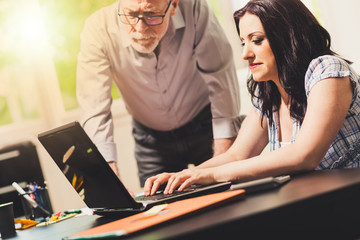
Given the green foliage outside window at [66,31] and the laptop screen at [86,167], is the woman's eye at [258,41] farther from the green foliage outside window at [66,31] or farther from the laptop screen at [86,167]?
the green foliage outside window at [66,31]

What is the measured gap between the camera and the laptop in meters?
1.05

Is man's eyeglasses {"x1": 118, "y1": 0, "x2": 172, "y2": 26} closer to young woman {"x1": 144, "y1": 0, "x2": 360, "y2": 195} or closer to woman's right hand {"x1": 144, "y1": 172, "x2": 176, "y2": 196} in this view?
young woman {"x1": 144, "y1": 0, "x2": 360, "y2": 195}

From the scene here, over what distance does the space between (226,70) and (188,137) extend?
42 cm

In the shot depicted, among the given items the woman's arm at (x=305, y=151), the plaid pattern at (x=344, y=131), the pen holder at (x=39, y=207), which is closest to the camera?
the woman's arm at (x=305, y=151)

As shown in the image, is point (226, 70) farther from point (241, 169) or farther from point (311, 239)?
point (311, 239)

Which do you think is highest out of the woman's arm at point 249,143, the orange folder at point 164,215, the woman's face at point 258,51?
the woman's face at point 258,51

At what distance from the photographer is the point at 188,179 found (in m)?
1.20

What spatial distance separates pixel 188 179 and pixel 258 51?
55 centimetres

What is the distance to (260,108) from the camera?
1662 millimetres

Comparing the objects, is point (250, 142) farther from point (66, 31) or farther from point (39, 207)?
point (66, 31)

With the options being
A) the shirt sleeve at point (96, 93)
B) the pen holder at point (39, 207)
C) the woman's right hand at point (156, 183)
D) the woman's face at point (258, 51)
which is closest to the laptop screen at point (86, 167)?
the woman's right hand at point (156, 183)

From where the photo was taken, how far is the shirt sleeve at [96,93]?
244 cm

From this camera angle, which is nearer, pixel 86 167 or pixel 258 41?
pixel 86 167

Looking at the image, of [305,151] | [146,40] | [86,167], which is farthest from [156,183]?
[146,40]
